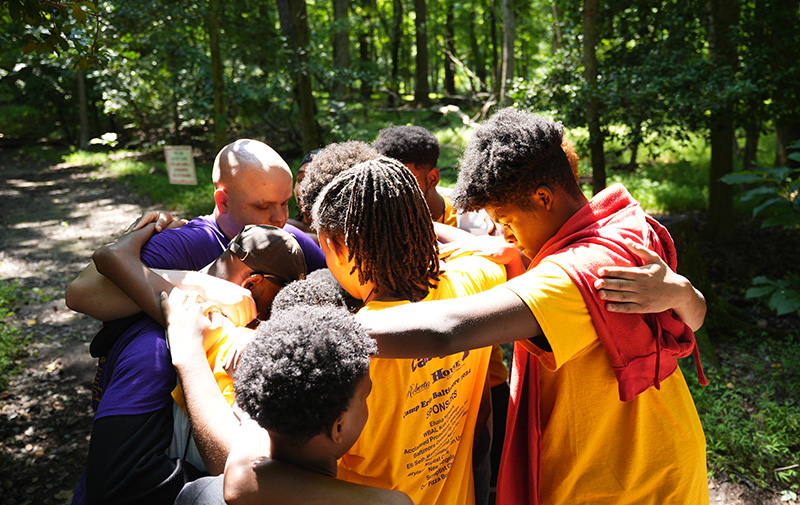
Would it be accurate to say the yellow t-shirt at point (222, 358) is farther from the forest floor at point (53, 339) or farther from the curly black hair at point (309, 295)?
the forest floor at point (53, 339)

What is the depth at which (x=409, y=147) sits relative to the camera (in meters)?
3.12

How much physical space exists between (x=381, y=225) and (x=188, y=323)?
69 cm

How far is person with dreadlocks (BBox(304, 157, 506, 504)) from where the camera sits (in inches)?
55.6

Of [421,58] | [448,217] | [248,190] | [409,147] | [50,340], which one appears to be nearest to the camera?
[248,190]

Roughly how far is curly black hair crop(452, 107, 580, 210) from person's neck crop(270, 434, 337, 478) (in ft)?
2.78

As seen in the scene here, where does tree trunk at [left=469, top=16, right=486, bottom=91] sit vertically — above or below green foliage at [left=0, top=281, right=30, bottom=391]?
above

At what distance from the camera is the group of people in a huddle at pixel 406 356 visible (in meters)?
1.23

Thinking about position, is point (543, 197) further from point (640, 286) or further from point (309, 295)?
point (309, 295)

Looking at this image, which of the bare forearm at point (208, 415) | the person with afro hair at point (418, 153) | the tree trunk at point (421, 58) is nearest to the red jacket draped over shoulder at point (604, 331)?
the bare forearm at point (208, 415)

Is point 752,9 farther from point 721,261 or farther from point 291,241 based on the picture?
point 291,241

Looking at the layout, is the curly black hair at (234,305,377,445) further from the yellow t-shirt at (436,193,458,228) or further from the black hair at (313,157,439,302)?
the yellow t-shirt at (436,193,458,228)

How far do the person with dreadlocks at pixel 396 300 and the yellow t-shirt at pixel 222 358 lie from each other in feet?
1.28

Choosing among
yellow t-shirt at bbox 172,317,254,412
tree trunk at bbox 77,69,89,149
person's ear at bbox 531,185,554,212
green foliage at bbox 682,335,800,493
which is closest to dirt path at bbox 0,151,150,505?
yellow t-shirt at bbox 172,317,254,412

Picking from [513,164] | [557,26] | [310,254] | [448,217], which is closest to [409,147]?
[448,217]
